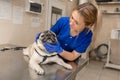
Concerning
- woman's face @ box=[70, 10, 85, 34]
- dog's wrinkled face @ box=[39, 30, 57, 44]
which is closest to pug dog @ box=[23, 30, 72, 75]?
dog's wrinkled face @ box=[39, 30, 57, 44]

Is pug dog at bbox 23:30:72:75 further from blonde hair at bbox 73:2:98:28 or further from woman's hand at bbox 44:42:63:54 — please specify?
blonde hair at bbox 73:2:98:28

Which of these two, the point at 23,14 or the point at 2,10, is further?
the point at 23,14

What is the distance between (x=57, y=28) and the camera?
1371 millimetres

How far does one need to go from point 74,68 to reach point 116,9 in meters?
3.66

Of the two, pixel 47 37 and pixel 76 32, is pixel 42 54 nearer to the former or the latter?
pixel 47 37

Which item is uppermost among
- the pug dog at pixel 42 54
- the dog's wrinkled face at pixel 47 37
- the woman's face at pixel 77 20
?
the woman's face at pixel 77 20

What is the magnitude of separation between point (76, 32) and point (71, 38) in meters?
0.07

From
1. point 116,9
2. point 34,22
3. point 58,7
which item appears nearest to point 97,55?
point 116,9

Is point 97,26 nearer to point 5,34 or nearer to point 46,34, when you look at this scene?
point 46,34

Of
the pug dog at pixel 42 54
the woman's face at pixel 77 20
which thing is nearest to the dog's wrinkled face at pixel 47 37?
the pug dog at pixel 42 54

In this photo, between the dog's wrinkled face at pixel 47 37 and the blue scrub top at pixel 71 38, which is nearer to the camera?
the dog's wrinkled face at pixel 47 37

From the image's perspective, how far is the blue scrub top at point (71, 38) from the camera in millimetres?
1246

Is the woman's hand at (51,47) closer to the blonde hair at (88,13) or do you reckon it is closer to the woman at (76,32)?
the woman at (76,32)

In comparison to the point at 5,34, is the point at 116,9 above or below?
above
